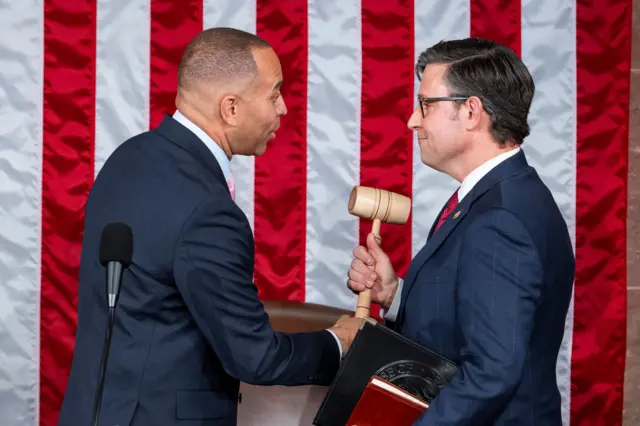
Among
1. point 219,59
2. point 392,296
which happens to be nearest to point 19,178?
point 219,59

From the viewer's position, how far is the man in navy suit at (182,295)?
5.79 feet

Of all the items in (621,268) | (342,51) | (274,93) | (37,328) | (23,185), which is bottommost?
(37,328)

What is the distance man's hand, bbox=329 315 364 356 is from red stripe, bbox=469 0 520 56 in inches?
57.0

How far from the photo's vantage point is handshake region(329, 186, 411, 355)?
2211 mm

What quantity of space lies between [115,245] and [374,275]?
2.92 feet

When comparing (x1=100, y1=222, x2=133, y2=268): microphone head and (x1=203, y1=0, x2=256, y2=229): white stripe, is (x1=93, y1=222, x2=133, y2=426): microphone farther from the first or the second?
(x1=203, y1=0, x2=256, y2=229): white stripe

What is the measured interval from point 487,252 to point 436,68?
436mm

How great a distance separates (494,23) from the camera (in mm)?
3203

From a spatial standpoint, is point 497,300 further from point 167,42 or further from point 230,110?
point 167,42

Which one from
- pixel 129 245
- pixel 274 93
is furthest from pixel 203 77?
pixel 129 245

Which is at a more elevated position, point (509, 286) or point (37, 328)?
point (509, 286)

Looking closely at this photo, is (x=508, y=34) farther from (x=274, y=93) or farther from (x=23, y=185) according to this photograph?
(x=23, y=185)

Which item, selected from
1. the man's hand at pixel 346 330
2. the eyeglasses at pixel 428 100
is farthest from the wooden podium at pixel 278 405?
the eyeglasses at pixel 428 100

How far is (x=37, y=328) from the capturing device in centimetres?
308
